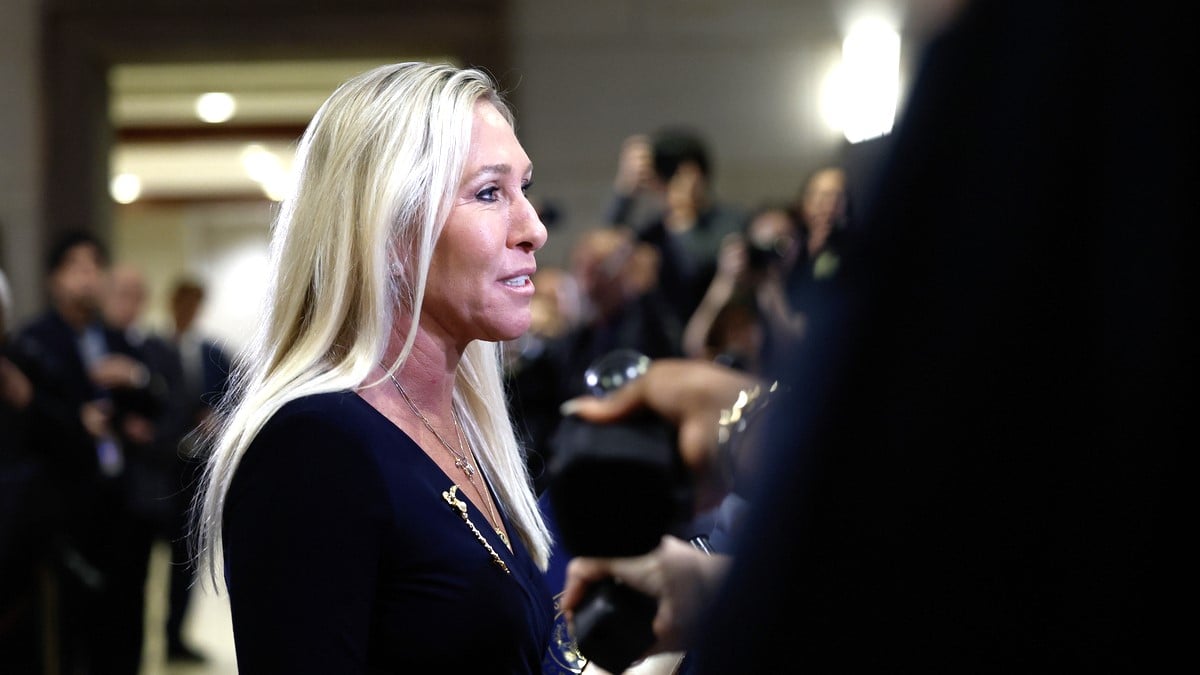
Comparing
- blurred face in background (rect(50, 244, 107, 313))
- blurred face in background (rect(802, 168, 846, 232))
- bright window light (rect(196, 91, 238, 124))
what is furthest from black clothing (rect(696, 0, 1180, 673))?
bright window light (rect(196, 91, 238, 124))

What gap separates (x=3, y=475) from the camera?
15.5ft

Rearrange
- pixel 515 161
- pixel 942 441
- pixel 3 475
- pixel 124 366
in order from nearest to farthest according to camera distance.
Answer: pixel 942 441 → pixel 515 161 → pixel 3 475 → pixel 124 366

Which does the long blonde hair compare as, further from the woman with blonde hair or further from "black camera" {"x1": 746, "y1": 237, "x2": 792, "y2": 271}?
"black camera" {"x1": 746, "y1": 237, "x2": 792, "y2": 271}

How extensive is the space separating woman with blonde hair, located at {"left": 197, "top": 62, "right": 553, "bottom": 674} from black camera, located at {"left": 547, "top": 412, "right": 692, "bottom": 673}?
0.17 m

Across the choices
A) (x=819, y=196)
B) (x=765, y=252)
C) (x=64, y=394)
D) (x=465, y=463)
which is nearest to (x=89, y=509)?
(x=64, y=394)

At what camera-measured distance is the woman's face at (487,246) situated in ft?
5.14

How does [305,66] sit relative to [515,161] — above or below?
above

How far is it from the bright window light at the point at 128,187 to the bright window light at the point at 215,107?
181 inches

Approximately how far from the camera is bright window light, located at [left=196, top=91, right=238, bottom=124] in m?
10.5

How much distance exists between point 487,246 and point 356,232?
0.54ft

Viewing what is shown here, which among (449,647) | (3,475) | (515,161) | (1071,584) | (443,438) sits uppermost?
(515,161)

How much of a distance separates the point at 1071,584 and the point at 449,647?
91 cm

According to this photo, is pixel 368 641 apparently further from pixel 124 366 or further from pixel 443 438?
pixel 124 366

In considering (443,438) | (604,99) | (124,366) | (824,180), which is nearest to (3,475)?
(124,366)
